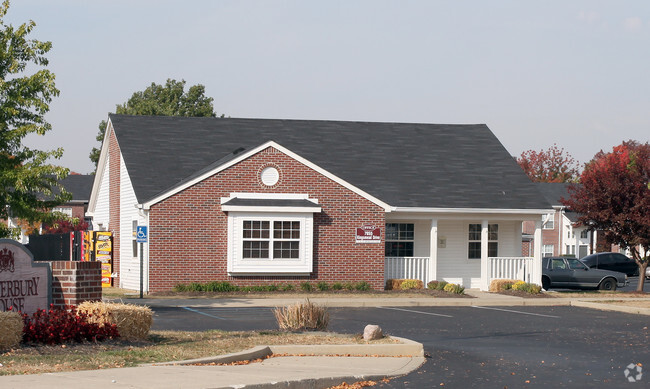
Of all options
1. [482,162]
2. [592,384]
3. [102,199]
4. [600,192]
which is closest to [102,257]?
[102,199]

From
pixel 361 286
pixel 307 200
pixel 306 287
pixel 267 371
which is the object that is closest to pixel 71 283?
pixel 267 371

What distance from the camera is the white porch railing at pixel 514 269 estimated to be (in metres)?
33.8

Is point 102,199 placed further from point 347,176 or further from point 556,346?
point 556,346

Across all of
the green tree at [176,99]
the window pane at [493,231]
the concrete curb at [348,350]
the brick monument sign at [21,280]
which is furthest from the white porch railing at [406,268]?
the green tree at [176,99]

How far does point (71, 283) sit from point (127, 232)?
19363mm

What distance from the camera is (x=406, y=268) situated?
33031 mm

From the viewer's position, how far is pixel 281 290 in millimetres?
30422

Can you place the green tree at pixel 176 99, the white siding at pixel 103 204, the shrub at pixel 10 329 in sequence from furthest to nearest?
the green tree at pixel 176 99, the white siding at pixel 103 204, the shrub at pixel 10 329

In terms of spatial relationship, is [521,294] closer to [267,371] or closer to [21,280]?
[267,371]

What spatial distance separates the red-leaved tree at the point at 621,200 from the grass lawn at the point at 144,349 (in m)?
19.0

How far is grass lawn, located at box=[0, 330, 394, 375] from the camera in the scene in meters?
12.0

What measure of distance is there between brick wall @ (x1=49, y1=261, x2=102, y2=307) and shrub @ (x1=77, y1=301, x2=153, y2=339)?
270mm

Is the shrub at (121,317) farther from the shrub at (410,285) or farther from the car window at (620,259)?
the car window at (620,259)

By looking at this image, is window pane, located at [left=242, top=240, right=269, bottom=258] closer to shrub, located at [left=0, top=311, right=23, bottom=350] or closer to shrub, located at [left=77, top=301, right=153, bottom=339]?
shrub, located at [left=77, top=301, right=153, bottom=339]
